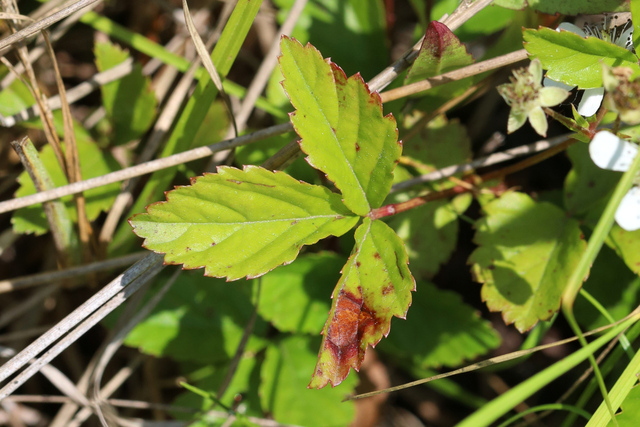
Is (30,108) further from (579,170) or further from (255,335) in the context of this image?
(579,170)

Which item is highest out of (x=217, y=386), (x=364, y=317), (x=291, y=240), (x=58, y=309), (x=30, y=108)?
(x=30, y=108)

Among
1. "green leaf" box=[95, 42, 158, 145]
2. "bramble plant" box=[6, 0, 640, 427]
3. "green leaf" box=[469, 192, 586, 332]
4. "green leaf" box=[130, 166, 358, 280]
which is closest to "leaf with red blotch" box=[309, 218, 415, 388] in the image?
"bramble plant" box=[6, 0, 640, 427]

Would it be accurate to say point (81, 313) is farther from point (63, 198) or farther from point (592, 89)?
point (592, 89)

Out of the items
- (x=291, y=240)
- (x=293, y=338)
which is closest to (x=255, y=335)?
A: (x=293, y=338)

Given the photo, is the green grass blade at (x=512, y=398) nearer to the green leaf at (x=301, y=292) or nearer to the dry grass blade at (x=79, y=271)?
the green leaf at (x=301, y=292)

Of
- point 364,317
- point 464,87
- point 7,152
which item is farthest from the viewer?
point 7,152

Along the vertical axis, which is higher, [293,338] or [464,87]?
[464,87]

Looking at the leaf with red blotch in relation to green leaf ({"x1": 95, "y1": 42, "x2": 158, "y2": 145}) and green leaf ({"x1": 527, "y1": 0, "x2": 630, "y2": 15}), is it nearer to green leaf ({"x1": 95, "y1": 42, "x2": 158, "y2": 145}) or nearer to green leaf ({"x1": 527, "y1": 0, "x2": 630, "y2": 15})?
green leaf ({"x1": 527, "y1": 0, "x2": 630, "y2": 15})
